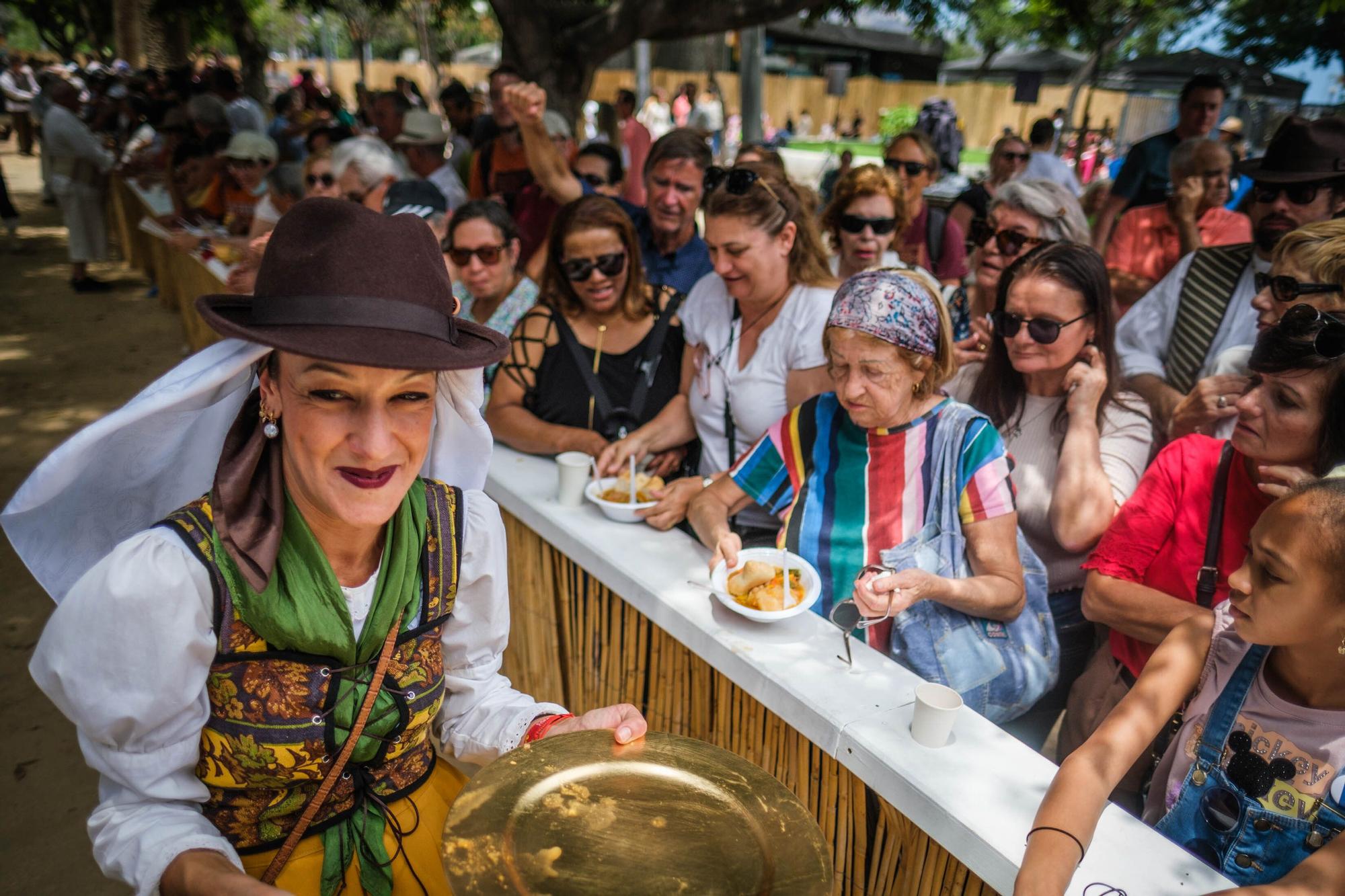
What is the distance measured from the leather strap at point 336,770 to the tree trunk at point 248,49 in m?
16.3

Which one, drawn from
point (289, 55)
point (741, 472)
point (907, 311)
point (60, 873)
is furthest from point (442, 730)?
point (289, 55)

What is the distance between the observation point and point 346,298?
1.49 metres

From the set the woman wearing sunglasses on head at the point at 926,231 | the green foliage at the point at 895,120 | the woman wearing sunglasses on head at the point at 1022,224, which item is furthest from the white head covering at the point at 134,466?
the green foliage at the point at 895,120

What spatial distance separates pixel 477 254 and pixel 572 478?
1.59m

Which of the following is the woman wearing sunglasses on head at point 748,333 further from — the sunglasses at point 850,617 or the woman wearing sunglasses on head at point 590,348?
the sunglasses at point 850,617

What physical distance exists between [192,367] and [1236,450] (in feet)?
8.26

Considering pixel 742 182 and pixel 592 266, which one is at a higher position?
pixel 742 182

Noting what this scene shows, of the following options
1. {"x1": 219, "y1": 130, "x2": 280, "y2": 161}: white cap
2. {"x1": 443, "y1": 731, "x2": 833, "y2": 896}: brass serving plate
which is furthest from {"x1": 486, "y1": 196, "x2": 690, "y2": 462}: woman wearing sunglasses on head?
{"x1": 219, "y1": 130, "x2": 280, "y2": 161}: white cap

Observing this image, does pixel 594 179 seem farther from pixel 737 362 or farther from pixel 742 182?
pixel 737 362

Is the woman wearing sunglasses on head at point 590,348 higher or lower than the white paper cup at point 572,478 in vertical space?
higher

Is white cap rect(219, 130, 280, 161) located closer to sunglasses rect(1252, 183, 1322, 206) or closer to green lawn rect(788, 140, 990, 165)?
sunglasses rect(1252, 183, 1322, 206)

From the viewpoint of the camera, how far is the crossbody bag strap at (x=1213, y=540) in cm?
229

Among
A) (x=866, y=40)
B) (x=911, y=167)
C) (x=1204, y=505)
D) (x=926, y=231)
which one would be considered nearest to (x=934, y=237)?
(x=926, y=231)

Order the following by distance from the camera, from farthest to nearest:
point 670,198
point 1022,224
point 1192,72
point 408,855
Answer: point 1192,72 < point 670,198 < point 1022,224 < point 408,855
